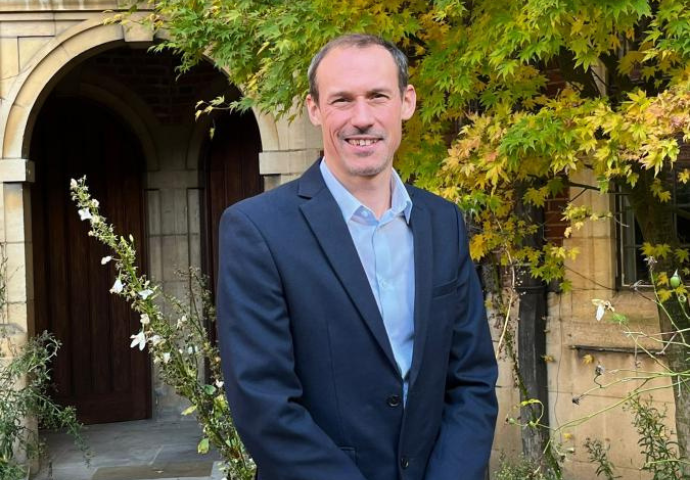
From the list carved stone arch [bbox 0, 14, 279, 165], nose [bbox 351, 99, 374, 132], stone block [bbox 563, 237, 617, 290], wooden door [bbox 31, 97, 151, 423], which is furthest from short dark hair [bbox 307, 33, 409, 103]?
wooden door [bbox 31, 97, 151, 423]

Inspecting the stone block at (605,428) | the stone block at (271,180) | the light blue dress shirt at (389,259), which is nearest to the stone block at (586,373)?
the stone block at (605,428)

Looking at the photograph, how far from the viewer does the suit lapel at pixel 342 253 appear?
2.11 meters

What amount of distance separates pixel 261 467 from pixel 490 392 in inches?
24.0

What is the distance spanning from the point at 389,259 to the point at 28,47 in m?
6.51

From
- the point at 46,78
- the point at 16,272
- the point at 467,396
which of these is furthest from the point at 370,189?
the point at 46,78

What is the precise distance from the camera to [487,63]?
172 inches

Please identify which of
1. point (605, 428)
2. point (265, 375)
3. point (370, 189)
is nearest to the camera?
point (265, 375)

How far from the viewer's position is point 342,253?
7.02ft

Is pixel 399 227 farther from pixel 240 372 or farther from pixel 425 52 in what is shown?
pixel 425 52

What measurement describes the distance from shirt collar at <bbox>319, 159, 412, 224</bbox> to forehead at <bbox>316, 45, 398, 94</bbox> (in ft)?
0.68

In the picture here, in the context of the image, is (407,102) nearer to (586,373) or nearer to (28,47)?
(586,373)

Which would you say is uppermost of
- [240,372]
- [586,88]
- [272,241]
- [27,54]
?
[27,54]

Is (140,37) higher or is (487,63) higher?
(140,37)


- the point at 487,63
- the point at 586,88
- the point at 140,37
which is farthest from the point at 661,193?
the point at 140,37
